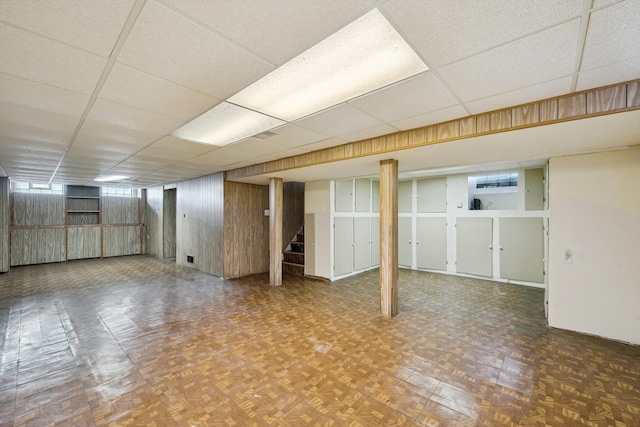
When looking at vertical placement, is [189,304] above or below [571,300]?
below

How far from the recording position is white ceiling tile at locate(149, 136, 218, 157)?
10.9 ft

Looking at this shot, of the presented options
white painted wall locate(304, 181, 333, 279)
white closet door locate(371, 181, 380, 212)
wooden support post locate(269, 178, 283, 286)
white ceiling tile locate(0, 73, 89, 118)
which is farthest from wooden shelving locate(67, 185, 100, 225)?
white closet door locate(371, 181, 380, 212)

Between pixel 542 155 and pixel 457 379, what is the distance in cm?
289

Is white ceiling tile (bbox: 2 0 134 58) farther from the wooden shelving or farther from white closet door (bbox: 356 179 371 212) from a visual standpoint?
the wooden shelving

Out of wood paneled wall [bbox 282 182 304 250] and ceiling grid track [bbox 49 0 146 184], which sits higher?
ceiling grid track [bbox 49 0 146 184]

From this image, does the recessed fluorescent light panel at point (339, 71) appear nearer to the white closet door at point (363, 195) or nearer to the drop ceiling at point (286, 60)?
the drop ceiling at point (286, 60)

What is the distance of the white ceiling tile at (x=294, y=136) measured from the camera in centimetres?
294

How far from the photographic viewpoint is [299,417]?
6.11 feet

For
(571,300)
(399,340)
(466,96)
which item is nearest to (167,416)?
(399,340)

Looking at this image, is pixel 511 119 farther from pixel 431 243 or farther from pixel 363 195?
pixel 431 243

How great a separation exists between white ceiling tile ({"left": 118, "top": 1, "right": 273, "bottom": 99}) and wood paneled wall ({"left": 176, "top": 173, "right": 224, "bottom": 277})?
4.44m

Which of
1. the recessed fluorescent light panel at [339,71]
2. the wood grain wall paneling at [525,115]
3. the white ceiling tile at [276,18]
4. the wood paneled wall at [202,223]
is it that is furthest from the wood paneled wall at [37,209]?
the wood grain wall paneling at [525,115]

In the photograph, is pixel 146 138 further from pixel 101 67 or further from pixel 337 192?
pixel 337 192

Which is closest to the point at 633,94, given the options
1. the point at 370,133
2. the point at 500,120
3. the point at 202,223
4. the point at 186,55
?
the point at 500,120
